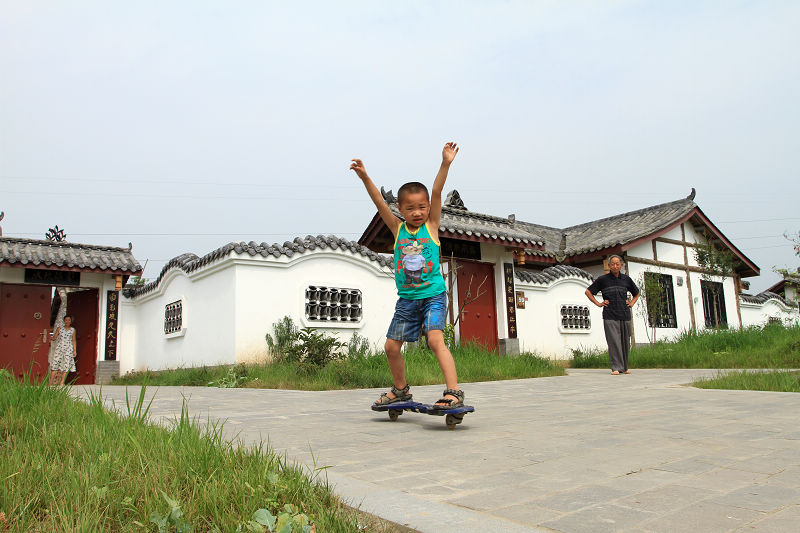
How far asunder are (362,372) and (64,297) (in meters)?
10.00

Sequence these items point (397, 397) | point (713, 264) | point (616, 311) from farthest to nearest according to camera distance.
Answer: point (713, 264)
point (616, 311)
point (397, 397)

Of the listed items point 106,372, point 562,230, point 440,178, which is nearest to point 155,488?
point 440,178

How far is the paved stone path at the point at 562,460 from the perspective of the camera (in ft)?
6.39

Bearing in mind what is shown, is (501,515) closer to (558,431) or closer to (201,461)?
(201,461)

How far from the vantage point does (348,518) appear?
1831 millimetres

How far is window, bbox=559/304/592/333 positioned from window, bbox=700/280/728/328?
5585mm

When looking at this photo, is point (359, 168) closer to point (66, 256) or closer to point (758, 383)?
point (758, 383)

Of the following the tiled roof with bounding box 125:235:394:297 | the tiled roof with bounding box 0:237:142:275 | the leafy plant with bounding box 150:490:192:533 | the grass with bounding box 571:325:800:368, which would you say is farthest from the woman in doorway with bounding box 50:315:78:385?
the leafy plant with bounding box 150:490:192:533

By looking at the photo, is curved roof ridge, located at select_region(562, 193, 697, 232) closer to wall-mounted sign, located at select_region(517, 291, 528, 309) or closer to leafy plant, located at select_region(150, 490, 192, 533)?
wall-mounted sign, located at select_region(517, 291, 528, 309)

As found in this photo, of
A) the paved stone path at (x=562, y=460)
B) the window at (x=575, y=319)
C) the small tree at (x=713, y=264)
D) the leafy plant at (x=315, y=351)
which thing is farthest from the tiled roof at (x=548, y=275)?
the paved stone path at (x=562, y=460)

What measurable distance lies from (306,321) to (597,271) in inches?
400

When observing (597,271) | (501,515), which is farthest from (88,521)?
(597,271)

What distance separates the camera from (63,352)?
11.9 meters

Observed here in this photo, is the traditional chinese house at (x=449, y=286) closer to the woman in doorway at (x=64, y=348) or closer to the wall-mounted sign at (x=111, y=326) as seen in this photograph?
the wall-mounted sign at (x=111, y=326)
